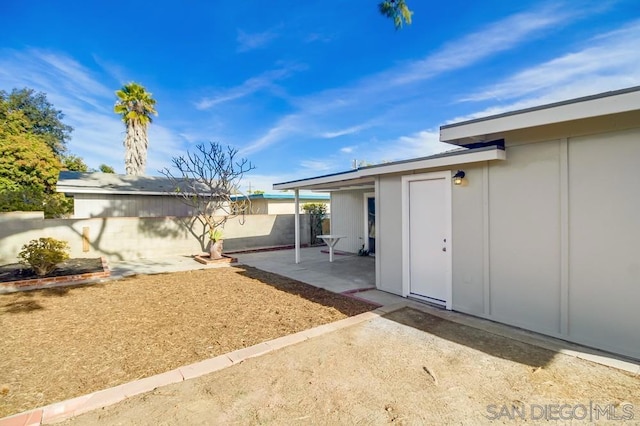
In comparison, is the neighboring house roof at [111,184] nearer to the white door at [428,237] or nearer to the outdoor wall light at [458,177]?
the white door at [428,237]

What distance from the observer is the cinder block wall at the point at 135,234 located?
28.7 feet

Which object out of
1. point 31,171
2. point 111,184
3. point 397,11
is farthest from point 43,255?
point 31,171

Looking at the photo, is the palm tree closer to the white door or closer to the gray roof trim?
the white door

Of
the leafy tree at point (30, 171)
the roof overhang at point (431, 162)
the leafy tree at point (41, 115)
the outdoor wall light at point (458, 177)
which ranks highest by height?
the leafy tree at point (41, 115)

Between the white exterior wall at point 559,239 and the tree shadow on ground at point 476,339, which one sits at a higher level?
the white exterior wall at point 559,239

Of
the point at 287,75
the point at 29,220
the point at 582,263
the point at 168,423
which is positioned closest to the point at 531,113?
the point at 582,263

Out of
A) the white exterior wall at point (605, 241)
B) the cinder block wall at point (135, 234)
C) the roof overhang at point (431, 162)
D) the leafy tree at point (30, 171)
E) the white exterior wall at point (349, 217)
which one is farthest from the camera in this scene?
the leafy tree at point (30, 171)

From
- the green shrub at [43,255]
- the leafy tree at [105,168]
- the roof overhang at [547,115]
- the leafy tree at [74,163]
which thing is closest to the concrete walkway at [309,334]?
the green shrub at [43,255]

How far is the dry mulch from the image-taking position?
2.95 meters

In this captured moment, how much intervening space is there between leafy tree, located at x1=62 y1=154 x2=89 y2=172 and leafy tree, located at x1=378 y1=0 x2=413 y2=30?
2496cm

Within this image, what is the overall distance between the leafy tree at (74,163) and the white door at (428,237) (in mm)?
25507

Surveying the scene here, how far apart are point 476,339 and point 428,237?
1968 mm

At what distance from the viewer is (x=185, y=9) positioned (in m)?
9.16

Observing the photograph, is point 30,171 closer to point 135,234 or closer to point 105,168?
point 135,234
